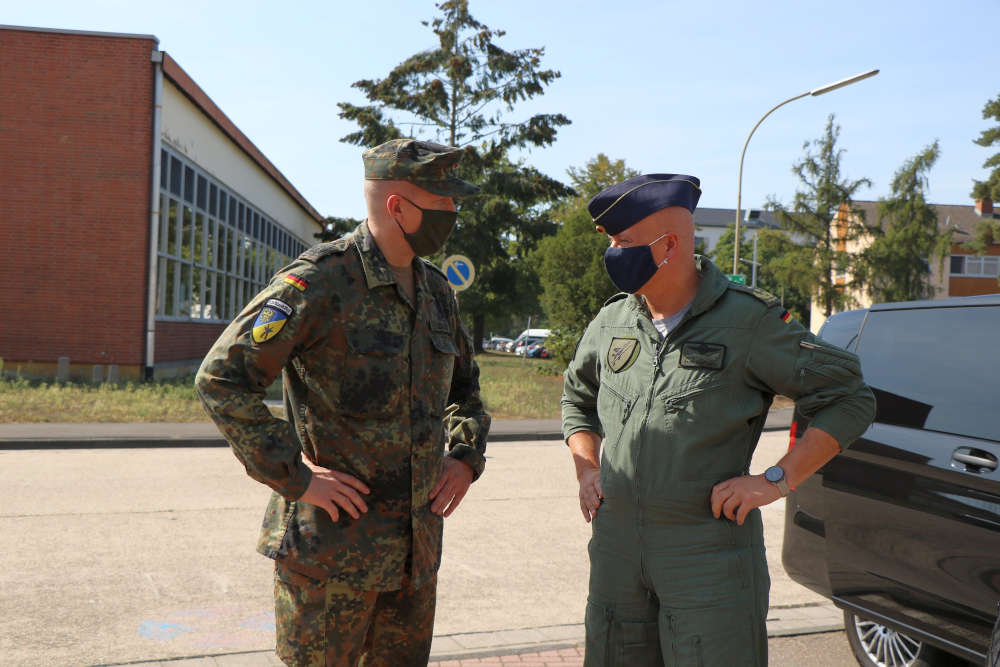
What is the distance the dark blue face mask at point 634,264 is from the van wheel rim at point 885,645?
225 cm

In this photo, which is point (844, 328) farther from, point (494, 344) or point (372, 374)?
point (494, 344)

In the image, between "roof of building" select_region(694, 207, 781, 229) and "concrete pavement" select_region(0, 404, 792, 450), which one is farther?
"roof of building" select_region(694, 207, 781, 229)

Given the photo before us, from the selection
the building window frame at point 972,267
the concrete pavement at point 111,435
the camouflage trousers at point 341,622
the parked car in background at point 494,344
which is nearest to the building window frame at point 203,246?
the concrete pavement at point 111,435

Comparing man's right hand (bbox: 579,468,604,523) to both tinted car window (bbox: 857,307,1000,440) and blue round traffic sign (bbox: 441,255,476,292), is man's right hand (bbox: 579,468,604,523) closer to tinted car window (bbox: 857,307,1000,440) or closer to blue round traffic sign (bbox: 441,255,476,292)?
tinted car window (bbox: 857,307,1000,440)

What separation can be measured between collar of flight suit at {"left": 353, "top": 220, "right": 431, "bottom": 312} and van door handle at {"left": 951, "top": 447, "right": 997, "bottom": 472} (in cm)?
204

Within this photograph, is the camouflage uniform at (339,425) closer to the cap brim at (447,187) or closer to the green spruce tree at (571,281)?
the cap brim at (447,187)

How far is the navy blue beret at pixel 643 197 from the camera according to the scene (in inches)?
96.3

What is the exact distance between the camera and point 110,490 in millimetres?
8203

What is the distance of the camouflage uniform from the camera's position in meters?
2.31

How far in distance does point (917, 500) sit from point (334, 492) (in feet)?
7.35

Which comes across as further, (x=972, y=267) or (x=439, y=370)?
(x=972, y=267)

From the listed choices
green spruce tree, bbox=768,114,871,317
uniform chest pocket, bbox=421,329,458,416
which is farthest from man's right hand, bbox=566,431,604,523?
green spruce tree, bbox=768,114,871,317

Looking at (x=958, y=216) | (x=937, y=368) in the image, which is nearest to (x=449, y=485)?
(x=937, y=368)

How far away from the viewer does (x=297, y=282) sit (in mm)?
2395
